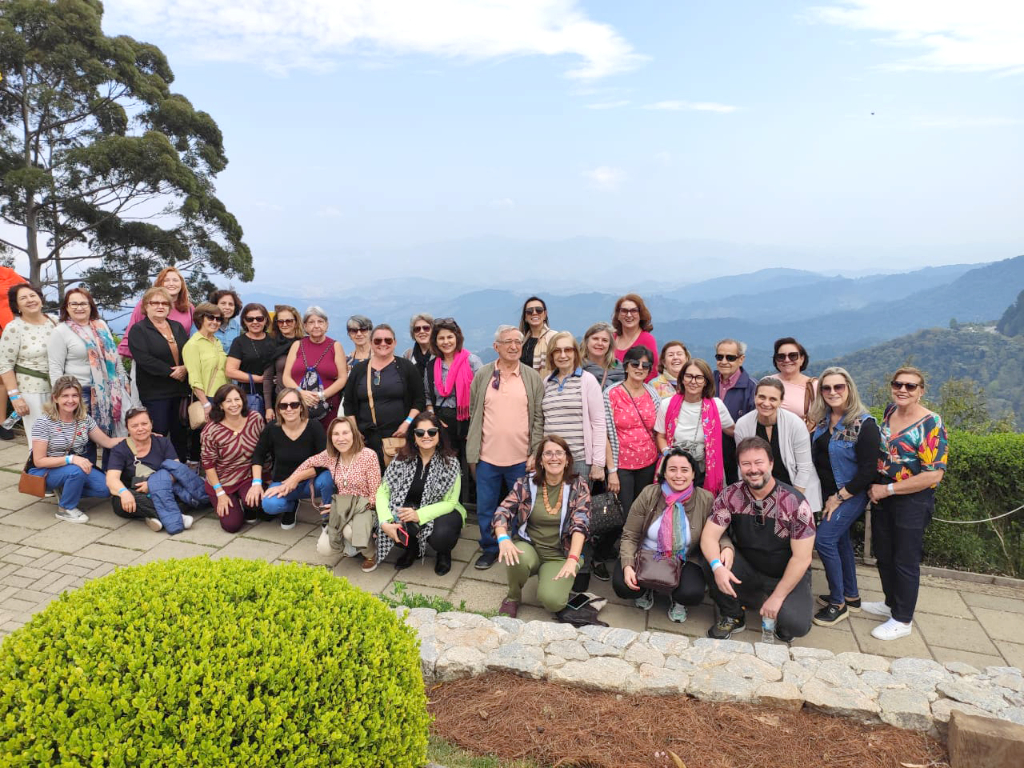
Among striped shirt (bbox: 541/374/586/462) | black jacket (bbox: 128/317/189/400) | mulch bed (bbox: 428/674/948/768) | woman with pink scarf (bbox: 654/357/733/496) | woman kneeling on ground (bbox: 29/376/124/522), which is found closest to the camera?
mulch bed (bbox: 428/674/948/768)

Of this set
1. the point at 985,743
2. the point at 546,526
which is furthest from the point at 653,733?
the point at 546,526

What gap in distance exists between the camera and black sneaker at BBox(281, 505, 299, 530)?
5.82m

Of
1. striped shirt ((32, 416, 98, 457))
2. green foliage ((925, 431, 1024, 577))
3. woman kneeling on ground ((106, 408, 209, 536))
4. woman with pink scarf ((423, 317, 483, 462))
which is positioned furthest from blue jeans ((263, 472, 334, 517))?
green foliage ((925, 431, 1024, 577))

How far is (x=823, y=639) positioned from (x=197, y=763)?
12.7 ft

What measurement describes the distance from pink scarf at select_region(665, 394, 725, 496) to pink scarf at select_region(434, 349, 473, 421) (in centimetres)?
174

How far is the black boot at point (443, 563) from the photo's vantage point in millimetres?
5090

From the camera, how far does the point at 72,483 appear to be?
5.78m

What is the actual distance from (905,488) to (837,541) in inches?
23.5

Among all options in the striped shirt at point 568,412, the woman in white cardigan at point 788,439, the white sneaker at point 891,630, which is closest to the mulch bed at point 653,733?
the white sneaker at point 891,630

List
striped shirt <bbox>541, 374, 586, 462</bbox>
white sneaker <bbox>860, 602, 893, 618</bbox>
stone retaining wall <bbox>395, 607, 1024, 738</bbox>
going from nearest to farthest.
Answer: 1. stone retaining wall <bbox>395, 607, 1024, 738</bbox>
2. white sneaker <bbox>860, 602, 893, 618</bbox>
3. striped shirt <bbox>541, 374, 586, 462</bbox>

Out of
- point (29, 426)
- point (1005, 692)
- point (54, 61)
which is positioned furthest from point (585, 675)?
point (54, 61)

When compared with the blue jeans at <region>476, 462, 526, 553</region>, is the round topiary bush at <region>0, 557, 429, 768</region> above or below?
above

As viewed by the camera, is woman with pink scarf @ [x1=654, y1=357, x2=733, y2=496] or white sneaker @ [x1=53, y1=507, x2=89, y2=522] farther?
white sneaker @ [x1=53, y1=507, x2=89, y2=522]

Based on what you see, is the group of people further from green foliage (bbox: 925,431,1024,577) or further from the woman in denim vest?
green foliage (bbox: 925,431,1024,577)
